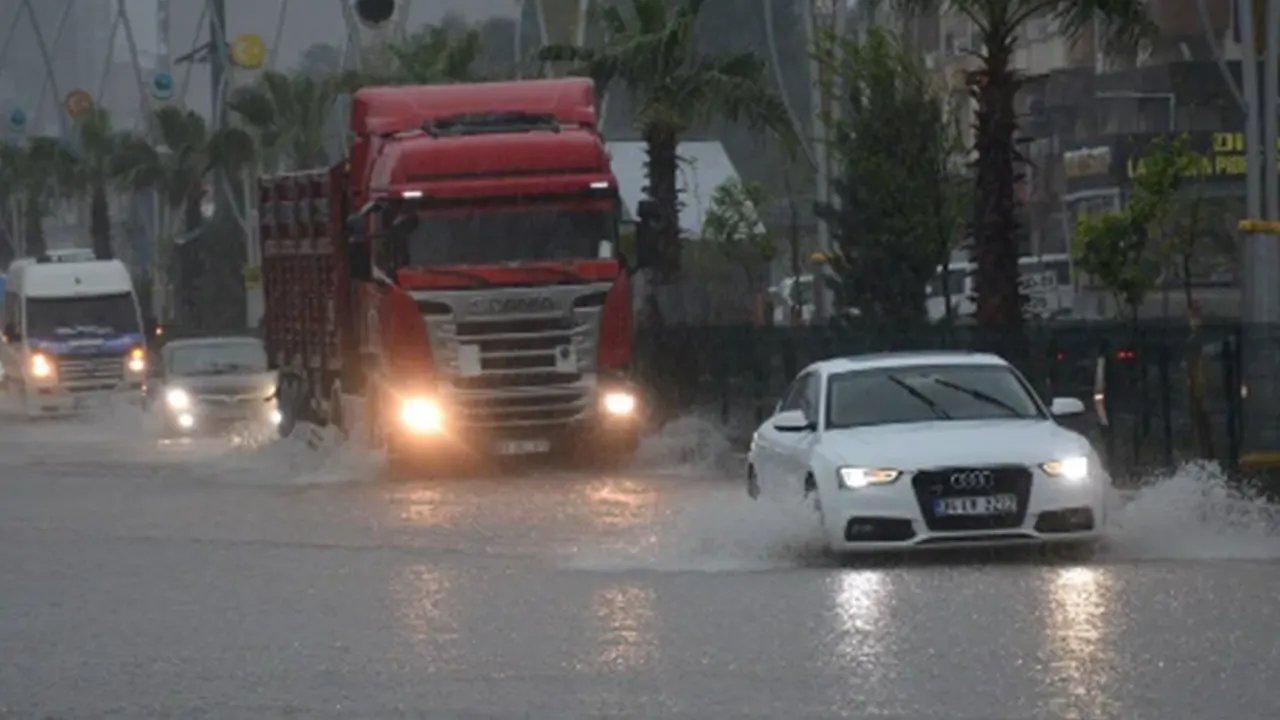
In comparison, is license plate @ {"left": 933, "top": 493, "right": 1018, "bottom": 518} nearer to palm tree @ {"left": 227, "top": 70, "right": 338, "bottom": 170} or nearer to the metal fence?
the metal fence

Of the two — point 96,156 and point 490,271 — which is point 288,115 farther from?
point 490,271

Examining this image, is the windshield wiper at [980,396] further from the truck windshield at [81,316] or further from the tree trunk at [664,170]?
the truck windshield at [81,316]

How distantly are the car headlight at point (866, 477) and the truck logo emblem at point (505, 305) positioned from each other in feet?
39.6

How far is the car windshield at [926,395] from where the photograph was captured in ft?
64.4

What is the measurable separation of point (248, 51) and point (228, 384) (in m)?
46.9

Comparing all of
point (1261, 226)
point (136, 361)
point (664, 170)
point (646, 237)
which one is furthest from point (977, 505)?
point (136, 361)

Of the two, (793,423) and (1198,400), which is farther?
(1198,400)

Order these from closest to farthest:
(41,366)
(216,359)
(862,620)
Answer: (862,620) < (216,359) < (41,366)

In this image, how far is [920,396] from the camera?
781 inches

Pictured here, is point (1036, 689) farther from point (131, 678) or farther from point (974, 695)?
point (131, 678)

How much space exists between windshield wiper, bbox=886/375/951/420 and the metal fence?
5.48 meters

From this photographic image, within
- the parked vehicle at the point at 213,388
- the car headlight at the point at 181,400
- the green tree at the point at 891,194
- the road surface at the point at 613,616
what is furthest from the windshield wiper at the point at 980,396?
the car headlight at the point at 181,400

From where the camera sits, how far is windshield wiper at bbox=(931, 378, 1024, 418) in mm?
19656

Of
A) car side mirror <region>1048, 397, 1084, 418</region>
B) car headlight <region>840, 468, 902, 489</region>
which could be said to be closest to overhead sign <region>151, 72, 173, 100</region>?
car side mirror <region>1048, 397, 1084, 418</region>
